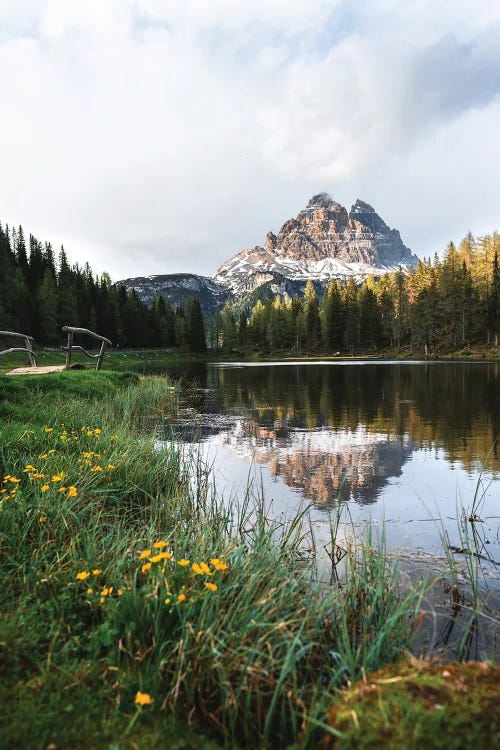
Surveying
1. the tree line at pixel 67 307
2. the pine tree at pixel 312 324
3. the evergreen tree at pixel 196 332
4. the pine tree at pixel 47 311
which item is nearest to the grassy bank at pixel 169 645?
the tree line at pixel 67 307

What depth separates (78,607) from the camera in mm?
3805

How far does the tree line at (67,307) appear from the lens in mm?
76562

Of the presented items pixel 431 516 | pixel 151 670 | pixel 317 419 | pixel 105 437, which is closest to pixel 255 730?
pixel 151 670

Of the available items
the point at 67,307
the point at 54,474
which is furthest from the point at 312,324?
the point at 54,474

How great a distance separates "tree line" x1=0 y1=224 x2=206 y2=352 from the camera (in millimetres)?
76562

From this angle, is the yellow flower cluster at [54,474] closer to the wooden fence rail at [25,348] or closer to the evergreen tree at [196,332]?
the wooden fence rail at [25,348]

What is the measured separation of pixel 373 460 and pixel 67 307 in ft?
278

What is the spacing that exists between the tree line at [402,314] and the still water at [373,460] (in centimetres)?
6164

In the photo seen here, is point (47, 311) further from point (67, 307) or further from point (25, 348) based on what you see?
point (25, 348)

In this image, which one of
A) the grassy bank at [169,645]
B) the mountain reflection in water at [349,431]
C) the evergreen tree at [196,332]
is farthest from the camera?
the evergreen tree at [196,332]

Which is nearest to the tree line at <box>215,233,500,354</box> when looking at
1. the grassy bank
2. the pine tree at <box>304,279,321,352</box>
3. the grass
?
the pine tree at <box>304,279,321,352</box>

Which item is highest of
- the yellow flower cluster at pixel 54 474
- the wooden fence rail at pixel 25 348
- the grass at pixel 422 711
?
the wooden fence rail at pixel 25 348

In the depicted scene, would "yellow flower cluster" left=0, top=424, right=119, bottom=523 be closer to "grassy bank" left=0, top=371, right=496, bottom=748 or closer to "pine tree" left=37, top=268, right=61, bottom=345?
"grassy bank" left=0, top=371, right=496, bottom=748

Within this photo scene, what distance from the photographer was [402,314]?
323 ft
